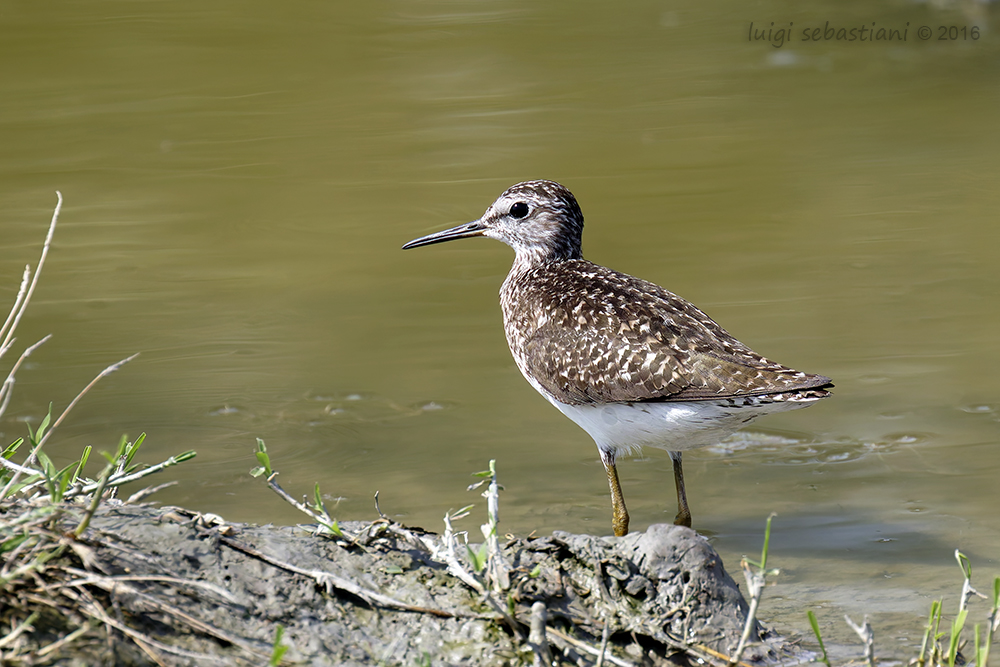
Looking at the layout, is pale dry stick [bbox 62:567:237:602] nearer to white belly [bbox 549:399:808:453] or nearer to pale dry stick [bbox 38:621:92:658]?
pale dry stick [bbox 38:621:92:658]

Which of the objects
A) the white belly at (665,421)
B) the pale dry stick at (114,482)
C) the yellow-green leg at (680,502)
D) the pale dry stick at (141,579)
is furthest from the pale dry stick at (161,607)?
the yellow-green leg at (680,502)

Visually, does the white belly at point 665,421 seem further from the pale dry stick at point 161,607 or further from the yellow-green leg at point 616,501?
the pale dry stick at point 161,607

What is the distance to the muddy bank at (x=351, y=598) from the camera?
2.99 metres

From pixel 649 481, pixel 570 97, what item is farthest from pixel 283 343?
pixel 570 97

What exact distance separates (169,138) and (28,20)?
4494mm

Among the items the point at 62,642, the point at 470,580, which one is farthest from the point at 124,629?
the point at 470,580

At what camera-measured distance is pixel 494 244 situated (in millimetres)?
10070

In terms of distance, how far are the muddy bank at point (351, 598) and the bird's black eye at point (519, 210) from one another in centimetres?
285

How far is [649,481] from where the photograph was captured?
Answer: 615cm

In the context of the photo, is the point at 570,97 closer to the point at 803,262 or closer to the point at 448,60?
the point at 448,60

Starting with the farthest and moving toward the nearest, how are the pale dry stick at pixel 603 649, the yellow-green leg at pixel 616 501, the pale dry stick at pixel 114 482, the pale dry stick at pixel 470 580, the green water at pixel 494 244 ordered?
1. the green water at pixel 494 244
2. the yellow-green leg at pixel 616 501
3. the pale dry stick at pixel 114 482
4. the pale dry stick at pixel 470 580
5. the pale dry stick at pixel 603 649

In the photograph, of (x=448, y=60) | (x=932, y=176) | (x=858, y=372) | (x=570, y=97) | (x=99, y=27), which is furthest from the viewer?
(x=99, y=27)

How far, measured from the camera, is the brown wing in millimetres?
4805

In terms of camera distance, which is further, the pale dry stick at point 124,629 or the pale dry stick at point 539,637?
the pale dry stick at point 539,637
